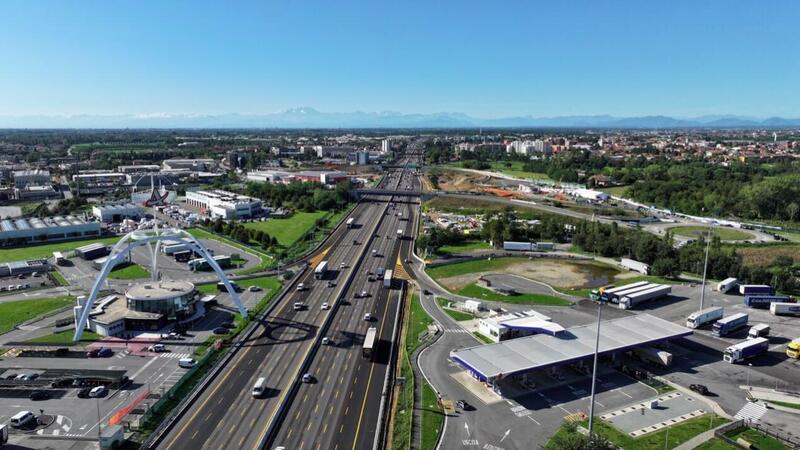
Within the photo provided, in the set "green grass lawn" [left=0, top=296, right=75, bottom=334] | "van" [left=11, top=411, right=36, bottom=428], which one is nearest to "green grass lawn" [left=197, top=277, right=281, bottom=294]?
"green grass lawn" [left=0, top=296, right=75, bottom=334]

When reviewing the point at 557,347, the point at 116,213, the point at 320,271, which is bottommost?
the point at 320,271

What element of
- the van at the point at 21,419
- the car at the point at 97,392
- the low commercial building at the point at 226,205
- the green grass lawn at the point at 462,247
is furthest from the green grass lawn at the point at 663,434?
the low commercial building at the point at 226,205

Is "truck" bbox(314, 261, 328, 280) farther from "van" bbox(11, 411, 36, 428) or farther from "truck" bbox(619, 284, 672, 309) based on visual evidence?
"truck" bbox(619, 284, 672, 309)

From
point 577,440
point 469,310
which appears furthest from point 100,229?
point 577,440

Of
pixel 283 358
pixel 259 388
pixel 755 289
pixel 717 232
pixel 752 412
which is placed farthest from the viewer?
pixel 717 232

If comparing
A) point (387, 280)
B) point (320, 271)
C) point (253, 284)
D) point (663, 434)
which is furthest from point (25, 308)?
point (663, 434)

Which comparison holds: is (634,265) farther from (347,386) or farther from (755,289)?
(347,386)
